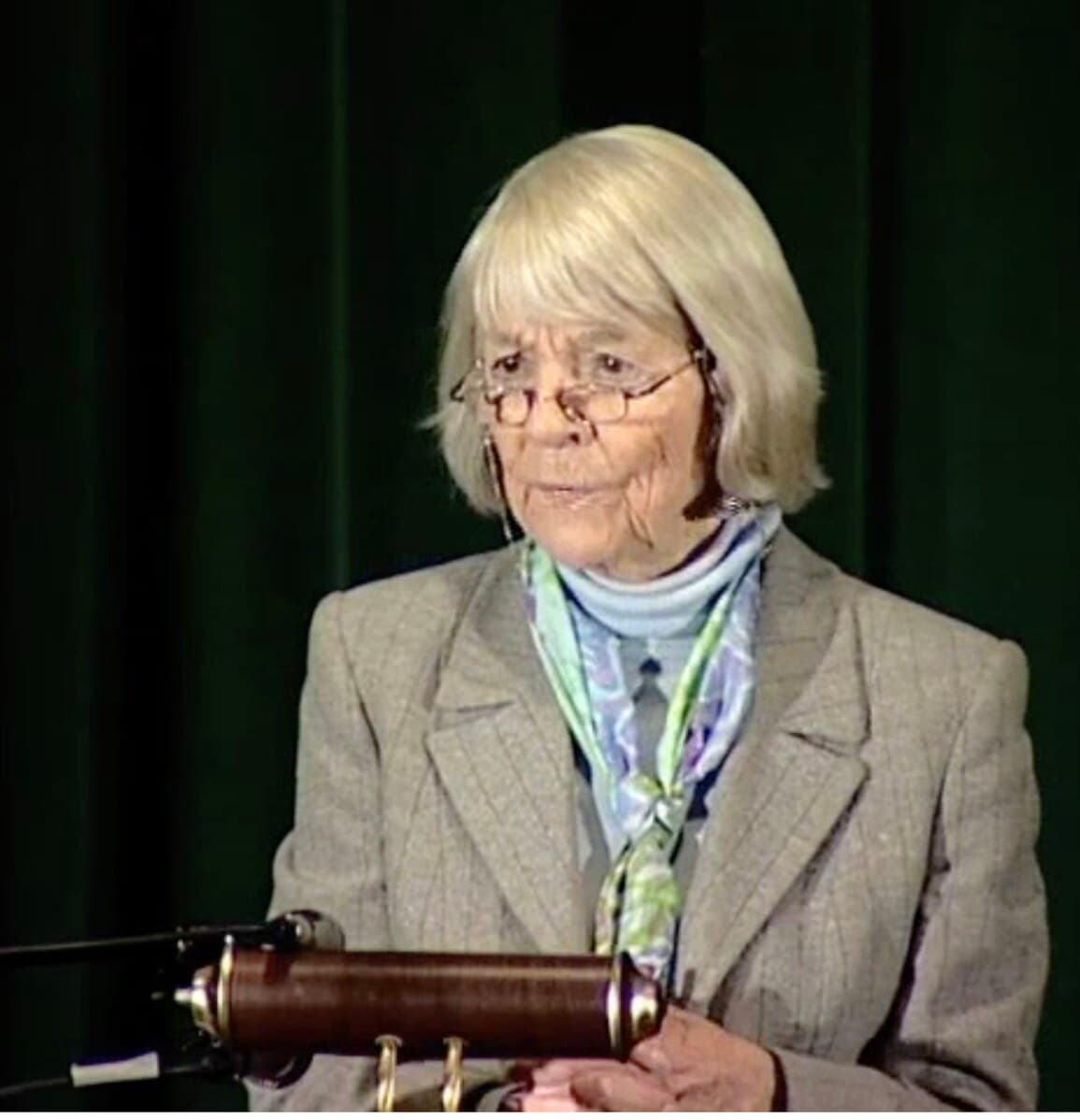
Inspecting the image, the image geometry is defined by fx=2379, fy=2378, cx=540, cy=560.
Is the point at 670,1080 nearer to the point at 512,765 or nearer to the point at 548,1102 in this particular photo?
the point at 548,1102

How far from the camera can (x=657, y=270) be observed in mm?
1521

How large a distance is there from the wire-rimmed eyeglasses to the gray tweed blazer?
7.6 inches

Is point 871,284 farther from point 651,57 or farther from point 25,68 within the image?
point 25,68

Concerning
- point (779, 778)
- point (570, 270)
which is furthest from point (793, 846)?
point (570, 270)

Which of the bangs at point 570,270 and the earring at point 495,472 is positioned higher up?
the bangs at point 570,270

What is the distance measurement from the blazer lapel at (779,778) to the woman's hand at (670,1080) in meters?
0.09

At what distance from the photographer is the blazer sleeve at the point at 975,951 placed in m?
1.54

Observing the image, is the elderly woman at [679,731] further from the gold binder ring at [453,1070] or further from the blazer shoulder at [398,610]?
the gold binder ring at [453,1070]

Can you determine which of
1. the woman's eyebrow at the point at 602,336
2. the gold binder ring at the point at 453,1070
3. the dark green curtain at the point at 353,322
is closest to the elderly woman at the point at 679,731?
the woman's eyebrow at the point at 602,336

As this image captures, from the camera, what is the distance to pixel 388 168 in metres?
2.03

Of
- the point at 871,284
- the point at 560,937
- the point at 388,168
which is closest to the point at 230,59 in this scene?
the point at 388,168

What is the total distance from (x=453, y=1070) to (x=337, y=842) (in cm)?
44

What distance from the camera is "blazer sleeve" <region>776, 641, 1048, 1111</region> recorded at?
1.54 meters

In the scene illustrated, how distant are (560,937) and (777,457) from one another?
357mm
